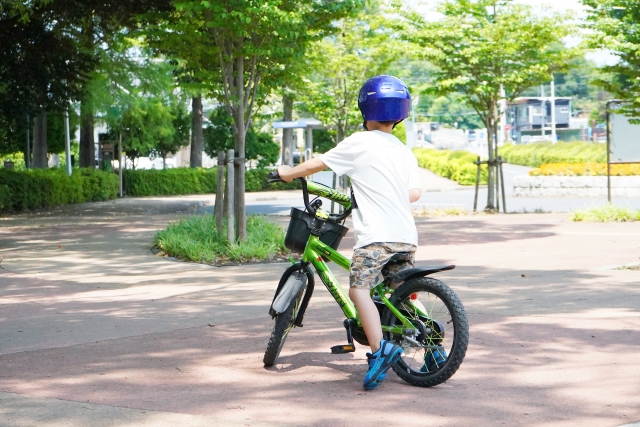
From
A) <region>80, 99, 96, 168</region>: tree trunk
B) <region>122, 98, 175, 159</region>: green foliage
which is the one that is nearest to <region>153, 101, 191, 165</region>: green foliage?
<region>122, 98, 175, 159</region>: green foliage

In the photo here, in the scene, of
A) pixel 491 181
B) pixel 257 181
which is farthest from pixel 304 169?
pixel 257 181

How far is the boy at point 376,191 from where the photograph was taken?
525cm

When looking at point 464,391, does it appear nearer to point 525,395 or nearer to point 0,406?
point 525,395

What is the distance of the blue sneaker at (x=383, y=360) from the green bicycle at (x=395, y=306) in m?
0.16

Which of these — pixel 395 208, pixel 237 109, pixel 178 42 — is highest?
pixel 178 42

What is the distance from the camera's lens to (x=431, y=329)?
209 inches

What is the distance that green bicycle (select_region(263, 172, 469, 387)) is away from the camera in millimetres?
5191

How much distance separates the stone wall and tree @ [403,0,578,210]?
689 centimetres

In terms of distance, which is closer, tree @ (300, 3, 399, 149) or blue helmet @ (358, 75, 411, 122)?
blue helmet @ (358, 75, 411, 122)

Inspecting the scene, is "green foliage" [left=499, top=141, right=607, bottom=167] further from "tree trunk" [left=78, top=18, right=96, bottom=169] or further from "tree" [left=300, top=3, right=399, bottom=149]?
"tree trunk" [left=78, top=18, right=96, bottom=169]

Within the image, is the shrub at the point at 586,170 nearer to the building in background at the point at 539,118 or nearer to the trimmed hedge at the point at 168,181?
the trimmed hedge at the point at 168,181

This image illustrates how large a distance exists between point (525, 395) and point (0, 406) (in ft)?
9.10

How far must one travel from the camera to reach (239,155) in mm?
14023

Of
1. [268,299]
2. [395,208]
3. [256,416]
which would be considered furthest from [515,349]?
[268,299]
